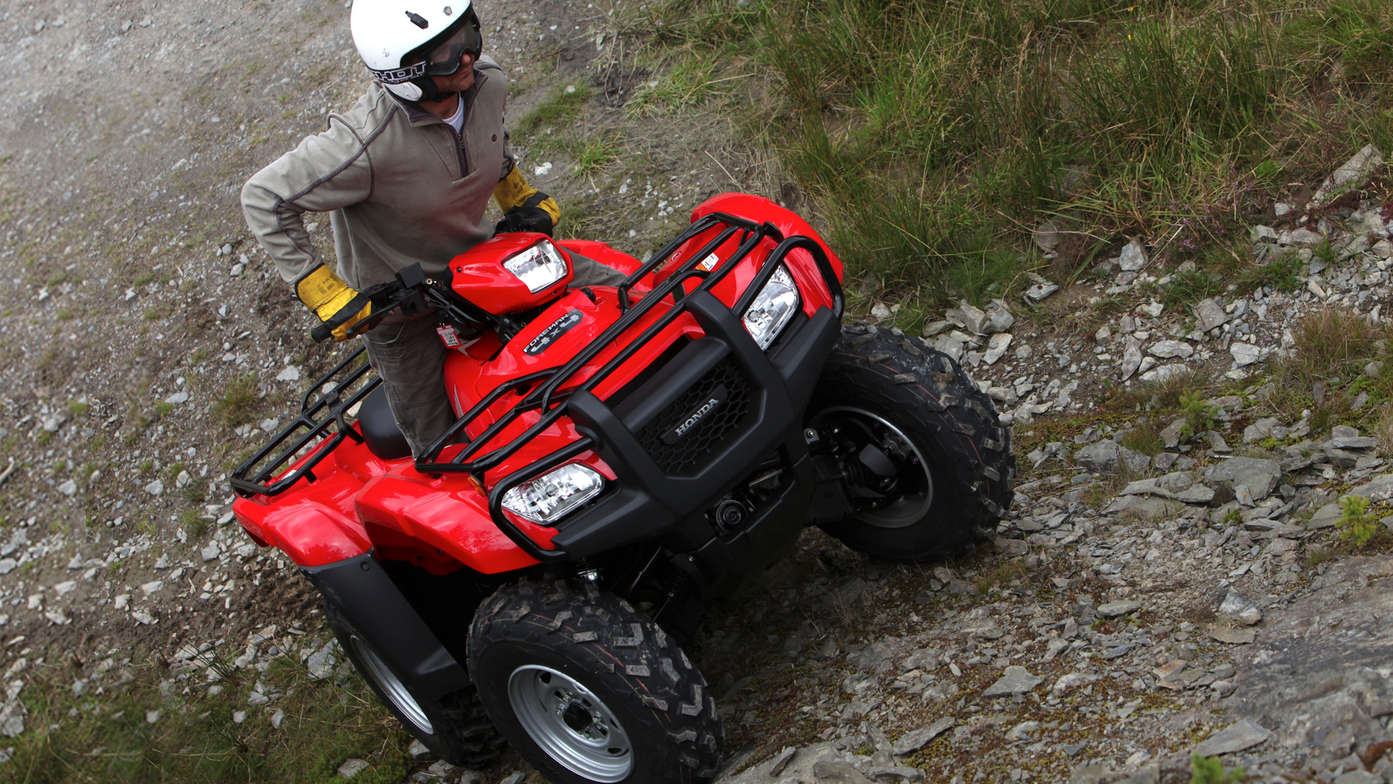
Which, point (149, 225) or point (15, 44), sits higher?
point (15, 44)

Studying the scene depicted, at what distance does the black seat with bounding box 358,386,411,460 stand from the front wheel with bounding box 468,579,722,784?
99cm

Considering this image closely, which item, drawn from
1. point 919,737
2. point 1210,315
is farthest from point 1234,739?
point 1210,315

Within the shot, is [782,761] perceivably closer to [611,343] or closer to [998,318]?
[611,343]

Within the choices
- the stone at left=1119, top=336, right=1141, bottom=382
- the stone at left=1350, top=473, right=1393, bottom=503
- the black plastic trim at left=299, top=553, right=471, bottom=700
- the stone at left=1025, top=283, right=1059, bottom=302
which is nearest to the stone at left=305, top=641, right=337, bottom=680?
the black plastic trim at left=299, top=553, right=471, bottom=700

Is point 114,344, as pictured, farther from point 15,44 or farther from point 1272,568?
point 1272,568

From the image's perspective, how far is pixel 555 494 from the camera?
9.77 ft

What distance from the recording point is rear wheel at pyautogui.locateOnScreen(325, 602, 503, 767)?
3820mm

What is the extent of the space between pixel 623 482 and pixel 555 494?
7.0 inches

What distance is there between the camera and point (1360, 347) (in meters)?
3.95

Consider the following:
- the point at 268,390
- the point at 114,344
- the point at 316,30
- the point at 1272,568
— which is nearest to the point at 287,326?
the point at 268,390

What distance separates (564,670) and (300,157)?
66.4 inches

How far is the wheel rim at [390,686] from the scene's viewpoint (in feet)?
13.6

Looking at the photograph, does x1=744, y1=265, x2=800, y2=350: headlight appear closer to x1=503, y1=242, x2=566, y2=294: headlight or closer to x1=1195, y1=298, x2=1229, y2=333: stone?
x1=503, y1=242, x2=566, y2=294: headlight

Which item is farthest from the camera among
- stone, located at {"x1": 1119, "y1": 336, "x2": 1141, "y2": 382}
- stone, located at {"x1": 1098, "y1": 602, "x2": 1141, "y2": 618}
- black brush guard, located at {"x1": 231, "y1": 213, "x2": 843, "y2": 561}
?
stone, located at {"x1": 1119, "y1": 336, "x2": 1141, "y2": 382}
